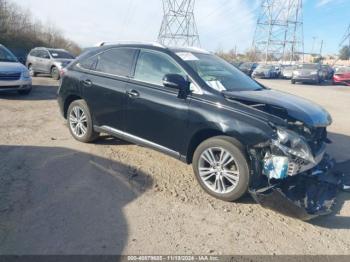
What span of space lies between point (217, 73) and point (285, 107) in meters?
1.21

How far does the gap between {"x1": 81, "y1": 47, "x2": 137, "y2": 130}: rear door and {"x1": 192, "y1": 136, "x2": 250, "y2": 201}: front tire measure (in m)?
1.51

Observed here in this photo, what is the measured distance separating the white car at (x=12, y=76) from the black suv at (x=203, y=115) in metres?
5.54

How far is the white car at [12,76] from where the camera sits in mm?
9773

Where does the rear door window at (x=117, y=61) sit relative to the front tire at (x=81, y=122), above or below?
above

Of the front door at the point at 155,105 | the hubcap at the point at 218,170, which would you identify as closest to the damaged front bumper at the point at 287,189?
the hubcap at the point at 218,170

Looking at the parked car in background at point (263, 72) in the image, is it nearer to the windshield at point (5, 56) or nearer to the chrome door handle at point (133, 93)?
the windshield at point (5, 56)

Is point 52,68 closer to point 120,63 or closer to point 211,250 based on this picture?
point 120,63

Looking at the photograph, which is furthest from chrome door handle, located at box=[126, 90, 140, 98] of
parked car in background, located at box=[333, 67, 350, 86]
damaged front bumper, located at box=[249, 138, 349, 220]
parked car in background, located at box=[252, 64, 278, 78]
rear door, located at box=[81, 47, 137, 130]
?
parked car in background, located at box=[252, 64, 278, 78]

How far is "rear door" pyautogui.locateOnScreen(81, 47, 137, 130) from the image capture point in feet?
16.0

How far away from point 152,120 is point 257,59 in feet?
227

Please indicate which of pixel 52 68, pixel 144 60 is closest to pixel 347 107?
pixel 144 60

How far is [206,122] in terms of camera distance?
3.93m

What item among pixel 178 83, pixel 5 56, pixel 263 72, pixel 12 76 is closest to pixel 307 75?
pixel 263 72

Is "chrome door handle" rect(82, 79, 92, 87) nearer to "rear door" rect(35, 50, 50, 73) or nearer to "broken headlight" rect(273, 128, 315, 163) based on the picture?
"broken headlight" rect(273, 128, 315, 163)
